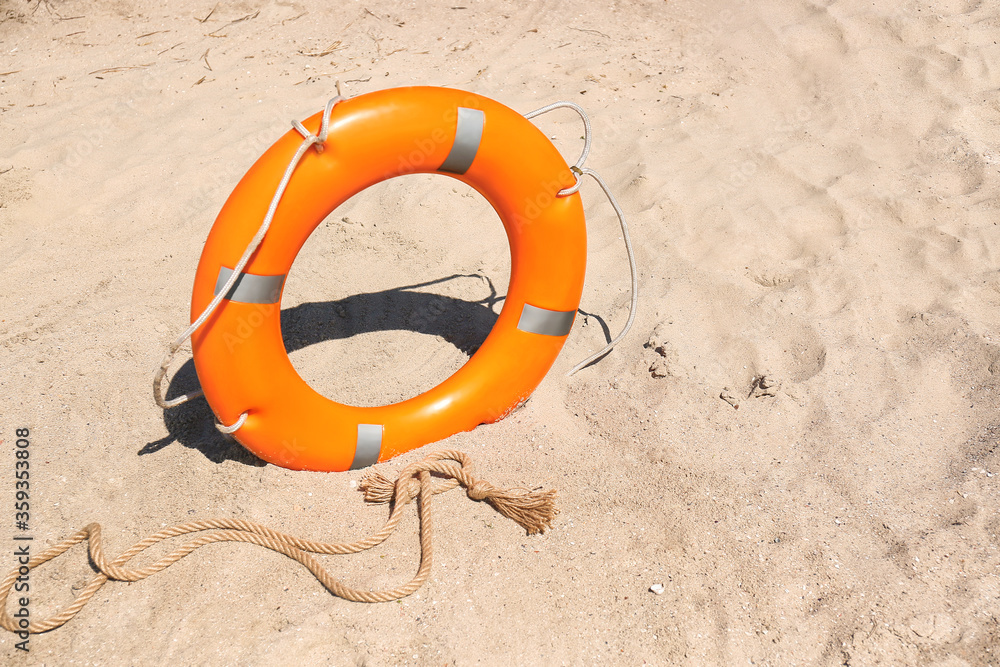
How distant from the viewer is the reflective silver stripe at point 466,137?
2.04 m

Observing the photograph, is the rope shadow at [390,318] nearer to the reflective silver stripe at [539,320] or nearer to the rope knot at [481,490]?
the reflective silver stripe at [539,320]

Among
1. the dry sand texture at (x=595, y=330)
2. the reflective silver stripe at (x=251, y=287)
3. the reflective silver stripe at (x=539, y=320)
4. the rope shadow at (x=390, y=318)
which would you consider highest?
the reflective silver stripe at (x=251, y=287)

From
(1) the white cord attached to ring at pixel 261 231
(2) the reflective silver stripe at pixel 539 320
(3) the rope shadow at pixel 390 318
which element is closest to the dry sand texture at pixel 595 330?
(3) the rope shadow at pixel 390 318

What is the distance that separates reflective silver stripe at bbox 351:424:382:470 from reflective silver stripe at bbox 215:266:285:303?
0.49 meters

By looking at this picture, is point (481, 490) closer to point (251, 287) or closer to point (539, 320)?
point (539, 320)

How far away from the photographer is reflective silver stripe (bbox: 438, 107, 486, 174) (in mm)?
2037

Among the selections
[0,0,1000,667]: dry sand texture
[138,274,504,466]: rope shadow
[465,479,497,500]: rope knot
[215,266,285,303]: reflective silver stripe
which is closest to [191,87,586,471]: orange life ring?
[215,266,285,303]: reflective silver stripe

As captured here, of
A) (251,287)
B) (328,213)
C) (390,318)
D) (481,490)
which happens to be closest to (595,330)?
(390,318)

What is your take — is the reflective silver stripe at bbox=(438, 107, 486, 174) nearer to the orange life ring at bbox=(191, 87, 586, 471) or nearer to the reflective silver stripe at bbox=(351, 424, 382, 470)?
the orange life ring at bbox=(191, 87, 586, 471)

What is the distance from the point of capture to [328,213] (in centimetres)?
196

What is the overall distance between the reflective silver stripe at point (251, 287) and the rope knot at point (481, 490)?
76cm

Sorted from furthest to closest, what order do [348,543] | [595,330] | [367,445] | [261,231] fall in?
[595,330] → [367,445] → [348,543] → [261,231]

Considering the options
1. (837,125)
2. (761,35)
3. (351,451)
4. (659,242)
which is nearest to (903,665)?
(351,451)

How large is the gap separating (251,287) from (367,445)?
600 millimetres
